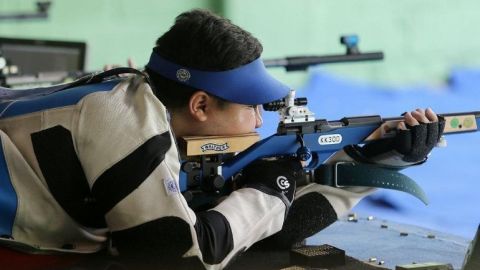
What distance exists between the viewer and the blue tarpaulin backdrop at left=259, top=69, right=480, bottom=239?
12.1 feet

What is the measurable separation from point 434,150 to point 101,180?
133 inches

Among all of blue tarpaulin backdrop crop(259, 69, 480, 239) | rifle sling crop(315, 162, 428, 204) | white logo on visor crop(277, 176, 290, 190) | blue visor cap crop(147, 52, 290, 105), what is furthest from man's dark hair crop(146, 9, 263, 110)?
blue tarpaulin backdrop crop(259, 69, 480, 239)

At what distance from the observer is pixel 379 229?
7.00ft

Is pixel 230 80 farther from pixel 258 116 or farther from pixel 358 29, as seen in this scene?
pixel 358 29

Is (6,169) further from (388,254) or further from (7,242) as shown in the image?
(388,254)

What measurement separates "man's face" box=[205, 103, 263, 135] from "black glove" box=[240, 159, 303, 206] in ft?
0.25

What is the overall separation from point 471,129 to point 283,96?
1.72ft

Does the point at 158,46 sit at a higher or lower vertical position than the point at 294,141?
higher

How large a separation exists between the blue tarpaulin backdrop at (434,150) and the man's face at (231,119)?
4.51ft

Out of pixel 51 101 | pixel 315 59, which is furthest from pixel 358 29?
pixel 51 101

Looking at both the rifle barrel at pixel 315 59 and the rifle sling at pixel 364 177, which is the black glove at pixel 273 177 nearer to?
the rifle sling at pixel 364 177

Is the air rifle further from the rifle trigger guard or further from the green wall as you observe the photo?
the green wall

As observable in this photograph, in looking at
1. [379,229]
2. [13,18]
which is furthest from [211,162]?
[13,18]

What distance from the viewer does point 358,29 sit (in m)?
5.49
